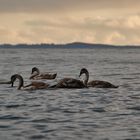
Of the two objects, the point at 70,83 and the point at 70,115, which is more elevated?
the point at 70,83

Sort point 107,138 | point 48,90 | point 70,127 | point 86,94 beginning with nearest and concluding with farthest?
1. point 107,138
2. point 70,127
3. point 86,94
4. point 48,90

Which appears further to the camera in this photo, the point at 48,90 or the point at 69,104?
the point at 48,90

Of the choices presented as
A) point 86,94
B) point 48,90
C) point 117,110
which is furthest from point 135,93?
point 117,110

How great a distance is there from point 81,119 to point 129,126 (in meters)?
2.07

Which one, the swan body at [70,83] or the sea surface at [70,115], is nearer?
the sea surface at [70,115]

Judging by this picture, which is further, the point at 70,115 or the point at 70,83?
the point at 70,83

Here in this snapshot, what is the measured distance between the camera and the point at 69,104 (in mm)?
22984

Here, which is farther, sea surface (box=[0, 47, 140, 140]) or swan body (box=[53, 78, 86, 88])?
swan body (box=[53, 78, 86, 88])

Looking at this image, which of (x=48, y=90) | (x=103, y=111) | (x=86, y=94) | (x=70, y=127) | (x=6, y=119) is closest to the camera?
(x=70, y=127)

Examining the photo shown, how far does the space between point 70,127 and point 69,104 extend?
5.85 metres

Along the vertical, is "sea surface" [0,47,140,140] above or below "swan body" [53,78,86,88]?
below

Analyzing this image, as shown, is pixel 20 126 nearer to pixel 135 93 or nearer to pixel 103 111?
pixel 103 111

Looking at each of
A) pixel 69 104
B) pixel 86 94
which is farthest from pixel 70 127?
pixel 86 94

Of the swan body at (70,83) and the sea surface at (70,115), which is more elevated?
the swan body at (70,83)
